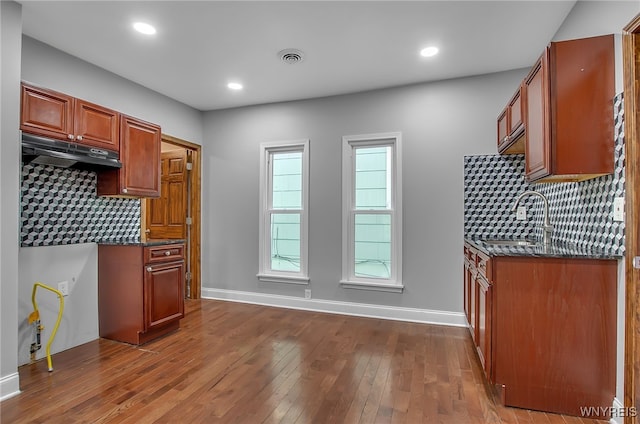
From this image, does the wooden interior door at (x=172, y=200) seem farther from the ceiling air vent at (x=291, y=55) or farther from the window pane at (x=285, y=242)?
the ceiling air vent at (x=291, y=55)

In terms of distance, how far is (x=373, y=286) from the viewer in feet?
12.3

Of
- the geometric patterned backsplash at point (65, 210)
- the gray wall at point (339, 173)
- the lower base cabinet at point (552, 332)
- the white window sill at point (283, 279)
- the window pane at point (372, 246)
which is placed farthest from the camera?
the white window sill at point (283, 279)

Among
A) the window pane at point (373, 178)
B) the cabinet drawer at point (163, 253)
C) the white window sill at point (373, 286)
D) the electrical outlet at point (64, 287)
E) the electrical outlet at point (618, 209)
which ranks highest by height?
the window pane at point (373, 178)

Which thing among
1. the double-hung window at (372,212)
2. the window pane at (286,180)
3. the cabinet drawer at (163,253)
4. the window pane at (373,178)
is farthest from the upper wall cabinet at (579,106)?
the cabinet drawer at (163,253)

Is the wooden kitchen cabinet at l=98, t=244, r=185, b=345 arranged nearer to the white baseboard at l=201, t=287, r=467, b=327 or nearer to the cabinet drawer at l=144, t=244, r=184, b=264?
the cabinet drawer at l=144, t=244, r=184, b=264

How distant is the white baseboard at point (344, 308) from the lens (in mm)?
3494

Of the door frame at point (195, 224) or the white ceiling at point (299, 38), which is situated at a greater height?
the white ceiling at point (299, 38)

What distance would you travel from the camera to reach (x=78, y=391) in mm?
2164

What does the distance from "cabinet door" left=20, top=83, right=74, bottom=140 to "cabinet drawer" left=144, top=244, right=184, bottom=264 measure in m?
1.13

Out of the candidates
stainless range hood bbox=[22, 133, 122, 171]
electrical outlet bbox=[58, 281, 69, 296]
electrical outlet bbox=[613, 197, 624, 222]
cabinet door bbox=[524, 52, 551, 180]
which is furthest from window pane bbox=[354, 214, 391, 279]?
electrical outlet bbox=[58, 281, 69, 296]

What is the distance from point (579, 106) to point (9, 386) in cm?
396

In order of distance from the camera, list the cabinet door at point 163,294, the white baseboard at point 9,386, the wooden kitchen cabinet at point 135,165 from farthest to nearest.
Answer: the wooden kitchen cabinet at point 135,165
the cabinet door at point 163,294
the white baseboard at point 9,386

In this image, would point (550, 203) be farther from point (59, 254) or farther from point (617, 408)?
point (59, 254)

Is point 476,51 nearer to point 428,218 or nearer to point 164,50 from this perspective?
point 428,218
